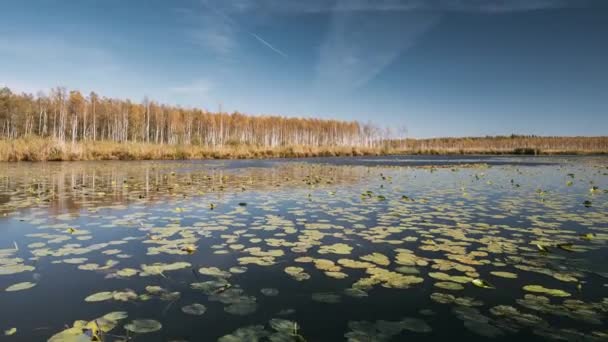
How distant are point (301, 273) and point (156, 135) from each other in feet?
194

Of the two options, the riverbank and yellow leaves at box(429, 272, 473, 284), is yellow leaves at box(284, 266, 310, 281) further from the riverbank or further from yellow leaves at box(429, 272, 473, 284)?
the riverbank

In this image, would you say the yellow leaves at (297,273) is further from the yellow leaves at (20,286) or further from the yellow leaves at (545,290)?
the yellow leaves at (20,286)

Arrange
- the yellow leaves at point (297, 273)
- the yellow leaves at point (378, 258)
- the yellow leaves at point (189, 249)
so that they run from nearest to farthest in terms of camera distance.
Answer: the yellow leaves at point (297, 273) < the yellow leaves at point (378, 258) < the yellow leaves at point (189, 249)

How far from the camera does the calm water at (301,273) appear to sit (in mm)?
2682

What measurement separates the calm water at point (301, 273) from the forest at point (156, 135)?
24.0 meters

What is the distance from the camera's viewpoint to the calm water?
2682 mm

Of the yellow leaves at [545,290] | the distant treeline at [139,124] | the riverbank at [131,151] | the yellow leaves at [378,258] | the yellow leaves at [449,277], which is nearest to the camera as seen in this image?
the yellow leaves at [545,290]

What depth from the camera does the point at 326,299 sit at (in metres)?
3.22

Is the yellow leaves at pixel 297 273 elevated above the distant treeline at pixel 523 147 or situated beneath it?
situated beneath

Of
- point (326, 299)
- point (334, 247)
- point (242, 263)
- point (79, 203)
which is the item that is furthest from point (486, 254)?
point (79, 203)

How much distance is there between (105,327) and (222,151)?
37573mm

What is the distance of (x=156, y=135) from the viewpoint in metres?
57.5

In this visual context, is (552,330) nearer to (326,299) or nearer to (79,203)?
(326,299)

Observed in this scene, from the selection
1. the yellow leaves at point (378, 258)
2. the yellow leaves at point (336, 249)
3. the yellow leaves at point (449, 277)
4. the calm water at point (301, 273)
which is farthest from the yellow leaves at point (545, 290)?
the yellow leaves at point (336, 249)
